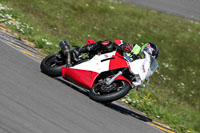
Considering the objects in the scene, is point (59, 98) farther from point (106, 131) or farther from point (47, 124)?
point (47, 124)

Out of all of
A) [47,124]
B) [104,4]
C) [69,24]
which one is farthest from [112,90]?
[104,4]

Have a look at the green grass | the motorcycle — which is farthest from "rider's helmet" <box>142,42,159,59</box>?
the green grass

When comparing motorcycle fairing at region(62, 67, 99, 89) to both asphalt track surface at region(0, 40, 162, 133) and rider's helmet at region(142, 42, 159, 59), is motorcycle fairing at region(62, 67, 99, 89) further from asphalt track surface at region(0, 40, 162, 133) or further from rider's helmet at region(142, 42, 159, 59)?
rider's helmet at region(142, 42, 159, 59)

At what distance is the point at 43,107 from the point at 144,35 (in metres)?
11.8

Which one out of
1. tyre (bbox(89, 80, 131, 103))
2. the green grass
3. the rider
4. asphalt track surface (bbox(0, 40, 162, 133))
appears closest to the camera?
asphalt track surface (bbox(0, 40, 162, 133))

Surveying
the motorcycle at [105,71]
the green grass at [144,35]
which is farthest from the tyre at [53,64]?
the green grass at [144,35]

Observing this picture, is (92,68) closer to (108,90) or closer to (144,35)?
(108,90)

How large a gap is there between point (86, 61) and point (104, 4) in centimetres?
1086

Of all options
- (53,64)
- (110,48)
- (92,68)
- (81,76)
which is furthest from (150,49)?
(53,64)

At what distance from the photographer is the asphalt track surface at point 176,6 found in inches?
813

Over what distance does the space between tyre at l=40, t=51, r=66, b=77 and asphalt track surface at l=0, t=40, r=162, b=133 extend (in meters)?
0.13

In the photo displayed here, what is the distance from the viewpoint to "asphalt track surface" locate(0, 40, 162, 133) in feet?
15.5

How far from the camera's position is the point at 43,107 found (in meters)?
5.52

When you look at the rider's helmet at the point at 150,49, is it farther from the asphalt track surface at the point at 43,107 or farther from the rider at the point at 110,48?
the asphalt track surface at the point at 43,107
